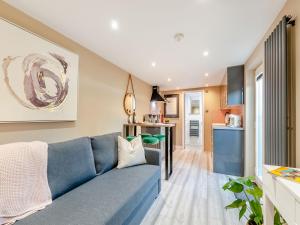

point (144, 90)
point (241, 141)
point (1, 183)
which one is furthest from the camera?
point (144, 90)

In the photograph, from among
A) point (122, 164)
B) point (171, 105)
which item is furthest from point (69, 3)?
point (171, 105)

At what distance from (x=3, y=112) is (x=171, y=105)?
5.06 meters

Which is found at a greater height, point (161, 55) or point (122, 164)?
point (161, 55)

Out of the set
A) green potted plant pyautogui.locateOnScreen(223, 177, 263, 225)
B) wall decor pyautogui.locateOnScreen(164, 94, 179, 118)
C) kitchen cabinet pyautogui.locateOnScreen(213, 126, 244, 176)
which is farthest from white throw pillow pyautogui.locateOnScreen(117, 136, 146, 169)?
wall decor pyautogui.locateOnScreen(164, 94, 179, 118)

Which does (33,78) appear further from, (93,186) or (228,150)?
(228,150)

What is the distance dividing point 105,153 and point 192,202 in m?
1.43

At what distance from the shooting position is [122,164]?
2131mm

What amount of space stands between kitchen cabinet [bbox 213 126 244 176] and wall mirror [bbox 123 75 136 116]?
208 cm

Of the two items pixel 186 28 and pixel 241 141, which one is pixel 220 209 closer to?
pixel 241 141

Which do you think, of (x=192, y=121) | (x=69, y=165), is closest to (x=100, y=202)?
(x=69, y=165)

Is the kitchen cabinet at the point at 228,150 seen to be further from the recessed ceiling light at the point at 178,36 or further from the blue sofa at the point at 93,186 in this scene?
the recessed ceiling light at the point at 178,36

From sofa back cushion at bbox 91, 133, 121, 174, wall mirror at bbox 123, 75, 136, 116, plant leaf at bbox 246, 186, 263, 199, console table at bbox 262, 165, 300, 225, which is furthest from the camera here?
wall mirror at bbox 123, 75, 136, 116

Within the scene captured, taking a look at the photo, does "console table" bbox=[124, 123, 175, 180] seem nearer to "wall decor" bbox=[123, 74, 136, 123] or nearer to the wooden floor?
the wooden floor

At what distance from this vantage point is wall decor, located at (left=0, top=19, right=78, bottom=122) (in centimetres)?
147
